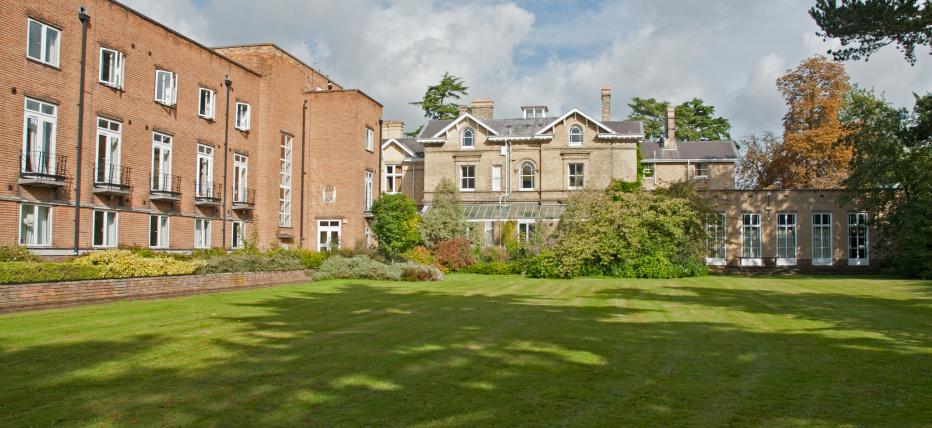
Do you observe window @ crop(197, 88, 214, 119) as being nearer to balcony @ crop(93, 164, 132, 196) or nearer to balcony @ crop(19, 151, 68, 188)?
balcony @ crop(93, 164, 132, 196)

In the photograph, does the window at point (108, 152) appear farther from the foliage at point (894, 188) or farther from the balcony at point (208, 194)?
the foliage at point (894, 188)

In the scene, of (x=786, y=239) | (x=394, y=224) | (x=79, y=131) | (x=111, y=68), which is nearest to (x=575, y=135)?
(x=786, y=239)

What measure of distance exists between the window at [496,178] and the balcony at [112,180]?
2499 centimetres

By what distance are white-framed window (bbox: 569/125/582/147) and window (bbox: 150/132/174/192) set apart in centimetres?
2523

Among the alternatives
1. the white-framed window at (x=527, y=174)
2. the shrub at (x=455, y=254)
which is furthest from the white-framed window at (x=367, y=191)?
the white-framed window at (x=527, y=174)

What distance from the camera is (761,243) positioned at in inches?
1575

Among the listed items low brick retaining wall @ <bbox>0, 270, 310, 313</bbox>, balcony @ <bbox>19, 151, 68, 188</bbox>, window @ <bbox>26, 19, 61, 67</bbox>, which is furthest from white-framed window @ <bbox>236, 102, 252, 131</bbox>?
low brick retaining wall @ <bbox>0, 270, 310, 313</bbox>

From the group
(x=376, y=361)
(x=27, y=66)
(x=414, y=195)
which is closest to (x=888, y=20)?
(x=376, y=361)

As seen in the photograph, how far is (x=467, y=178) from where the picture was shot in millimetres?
45969

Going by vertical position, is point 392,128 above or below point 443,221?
above

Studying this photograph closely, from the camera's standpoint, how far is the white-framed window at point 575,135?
44.4 metres

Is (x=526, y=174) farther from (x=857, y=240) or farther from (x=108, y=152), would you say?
(x=108, y=152)

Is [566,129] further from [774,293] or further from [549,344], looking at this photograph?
[549,344]

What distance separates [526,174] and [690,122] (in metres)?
31.0
